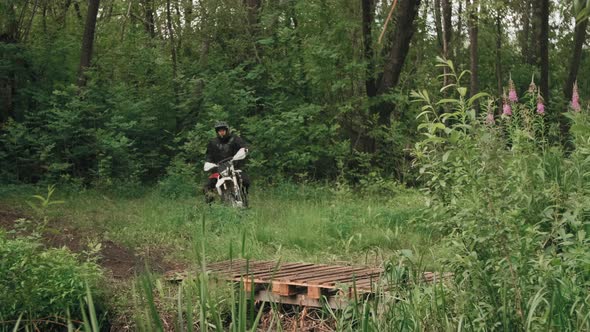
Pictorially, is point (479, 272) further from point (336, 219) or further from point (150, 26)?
point (150, 26)

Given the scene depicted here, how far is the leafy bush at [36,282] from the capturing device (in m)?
7.50

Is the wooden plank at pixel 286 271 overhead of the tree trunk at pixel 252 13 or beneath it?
beneath

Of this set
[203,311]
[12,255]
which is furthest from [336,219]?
[203,311]

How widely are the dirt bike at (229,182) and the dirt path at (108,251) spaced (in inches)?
98.3

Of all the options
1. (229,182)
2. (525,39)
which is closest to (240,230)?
(229,182)

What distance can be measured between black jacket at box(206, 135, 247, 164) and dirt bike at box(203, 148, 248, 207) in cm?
17

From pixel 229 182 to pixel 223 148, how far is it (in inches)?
23.7

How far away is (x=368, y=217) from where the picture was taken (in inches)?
510

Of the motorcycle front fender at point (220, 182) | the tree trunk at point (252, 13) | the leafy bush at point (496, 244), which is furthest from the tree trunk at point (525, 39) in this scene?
the leafy bush at point (496, 244)

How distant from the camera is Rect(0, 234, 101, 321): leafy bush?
295 inches

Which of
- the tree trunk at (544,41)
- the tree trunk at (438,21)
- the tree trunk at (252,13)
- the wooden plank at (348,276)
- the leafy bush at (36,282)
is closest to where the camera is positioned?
the leafy bush at (36,282)

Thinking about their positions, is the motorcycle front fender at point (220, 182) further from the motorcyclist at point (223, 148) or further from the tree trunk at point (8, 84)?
the tree trunk at point (8, 84)

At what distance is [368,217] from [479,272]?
7739mm

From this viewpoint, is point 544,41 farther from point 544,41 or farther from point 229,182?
point 229,182
